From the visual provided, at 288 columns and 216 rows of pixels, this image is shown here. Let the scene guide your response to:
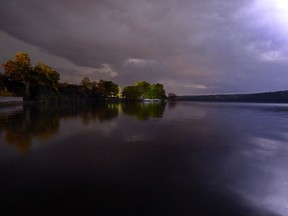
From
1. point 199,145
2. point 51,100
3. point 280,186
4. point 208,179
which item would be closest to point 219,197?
point 208,179

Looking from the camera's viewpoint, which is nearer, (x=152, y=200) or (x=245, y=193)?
(x=152, y=200)

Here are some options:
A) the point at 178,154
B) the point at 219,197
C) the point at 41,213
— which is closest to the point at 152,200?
the point at 219,197

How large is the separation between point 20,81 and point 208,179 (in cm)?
7652

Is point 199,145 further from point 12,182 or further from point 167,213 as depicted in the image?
point 12,182

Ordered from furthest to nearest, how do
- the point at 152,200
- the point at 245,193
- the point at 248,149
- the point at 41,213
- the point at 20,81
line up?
the point at 20,81, the point at 248,149, the point at 245,193, the point at 152,200, the point at 41,213

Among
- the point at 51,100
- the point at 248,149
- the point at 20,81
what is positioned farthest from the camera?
the point at 51,100

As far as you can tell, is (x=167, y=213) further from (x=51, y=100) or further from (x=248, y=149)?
(x=51, y=100)

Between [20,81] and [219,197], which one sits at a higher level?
[20,81]

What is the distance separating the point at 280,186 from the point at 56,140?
39.5 feet

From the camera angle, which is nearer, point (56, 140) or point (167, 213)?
point (167, 213)

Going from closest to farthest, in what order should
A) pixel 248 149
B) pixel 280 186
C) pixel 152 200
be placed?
pixel 152 200
pixel 280 186
pixel 248 149

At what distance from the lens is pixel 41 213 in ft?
17.1

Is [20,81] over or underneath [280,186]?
over

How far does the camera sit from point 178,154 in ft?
38.0
